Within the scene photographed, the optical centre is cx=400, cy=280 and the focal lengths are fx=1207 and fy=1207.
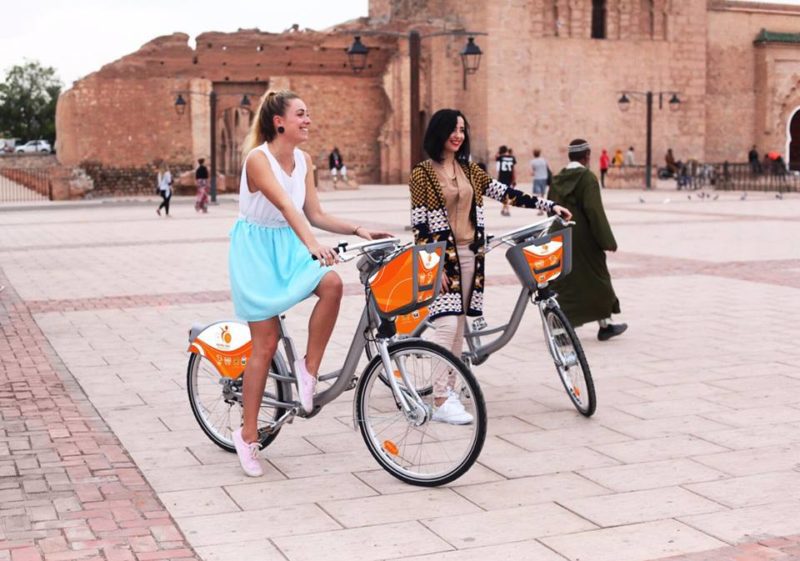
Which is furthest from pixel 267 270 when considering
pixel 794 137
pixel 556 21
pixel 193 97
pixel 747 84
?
pixel 794 137

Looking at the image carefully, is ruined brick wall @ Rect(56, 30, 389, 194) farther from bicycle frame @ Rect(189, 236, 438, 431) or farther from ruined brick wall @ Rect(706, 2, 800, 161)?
bicycle frame @ Rect(189, 236, 438, 431)

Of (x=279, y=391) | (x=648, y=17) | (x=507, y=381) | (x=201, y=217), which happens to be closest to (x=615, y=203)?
(x=201, y=217)

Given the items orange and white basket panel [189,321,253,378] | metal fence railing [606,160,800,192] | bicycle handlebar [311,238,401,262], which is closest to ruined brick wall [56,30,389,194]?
metal fence railing [606,160,800,192]

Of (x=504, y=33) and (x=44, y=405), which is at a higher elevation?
(x=504, y=33)

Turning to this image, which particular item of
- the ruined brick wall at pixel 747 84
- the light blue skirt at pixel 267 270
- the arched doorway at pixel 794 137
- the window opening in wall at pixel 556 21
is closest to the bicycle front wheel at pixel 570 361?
the light blue skirt at pixel 267 270

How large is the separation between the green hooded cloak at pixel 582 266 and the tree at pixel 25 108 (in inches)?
3425

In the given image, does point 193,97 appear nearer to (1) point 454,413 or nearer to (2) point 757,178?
(2) point 757,178

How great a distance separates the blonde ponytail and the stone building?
109ft

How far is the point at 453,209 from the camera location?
19.4ft

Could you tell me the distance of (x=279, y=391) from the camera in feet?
17.2

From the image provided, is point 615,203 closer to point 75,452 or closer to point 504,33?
point 504,33

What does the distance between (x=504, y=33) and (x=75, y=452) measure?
122 feet

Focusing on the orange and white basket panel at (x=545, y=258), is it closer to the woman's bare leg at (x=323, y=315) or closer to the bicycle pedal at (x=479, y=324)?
the bicycle pedal at (x=479, y=324)

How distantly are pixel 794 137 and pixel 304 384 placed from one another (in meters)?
46.6
